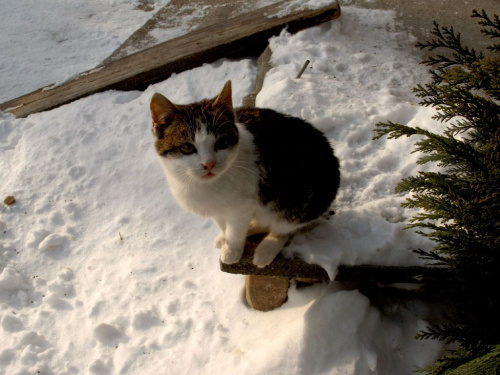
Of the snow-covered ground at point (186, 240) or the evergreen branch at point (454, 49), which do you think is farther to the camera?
the snow-covered ground at point (186, 240)

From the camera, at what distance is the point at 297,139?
211 centimetres

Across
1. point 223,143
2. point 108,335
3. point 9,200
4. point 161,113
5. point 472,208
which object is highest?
point 161,113

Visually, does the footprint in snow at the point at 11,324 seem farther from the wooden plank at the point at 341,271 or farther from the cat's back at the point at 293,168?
the cat's back at the point at 293,168

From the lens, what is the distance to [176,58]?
4.04m

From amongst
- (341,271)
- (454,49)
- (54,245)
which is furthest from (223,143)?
(54,245)

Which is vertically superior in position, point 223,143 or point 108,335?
point 223,143

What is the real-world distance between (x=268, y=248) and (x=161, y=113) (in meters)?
0.86

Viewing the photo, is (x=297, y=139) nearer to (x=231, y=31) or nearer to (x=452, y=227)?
(x=452, y=227)

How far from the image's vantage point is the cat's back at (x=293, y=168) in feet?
6.76

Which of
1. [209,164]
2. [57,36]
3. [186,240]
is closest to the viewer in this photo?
[209,164]

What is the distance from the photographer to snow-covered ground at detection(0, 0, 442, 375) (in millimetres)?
2094

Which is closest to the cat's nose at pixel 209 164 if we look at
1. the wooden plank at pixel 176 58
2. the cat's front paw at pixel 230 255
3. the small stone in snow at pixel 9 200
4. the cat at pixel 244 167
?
the cat at pixel 244 167

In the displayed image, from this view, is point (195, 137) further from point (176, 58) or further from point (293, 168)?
point (176, 58)

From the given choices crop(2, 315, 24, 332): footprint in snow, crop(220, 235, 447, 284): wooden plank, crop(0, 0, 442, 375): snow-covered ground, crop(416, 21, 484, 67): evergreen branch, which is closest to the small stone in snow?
crop(0, 0, 442, 375): snow-covered ground
